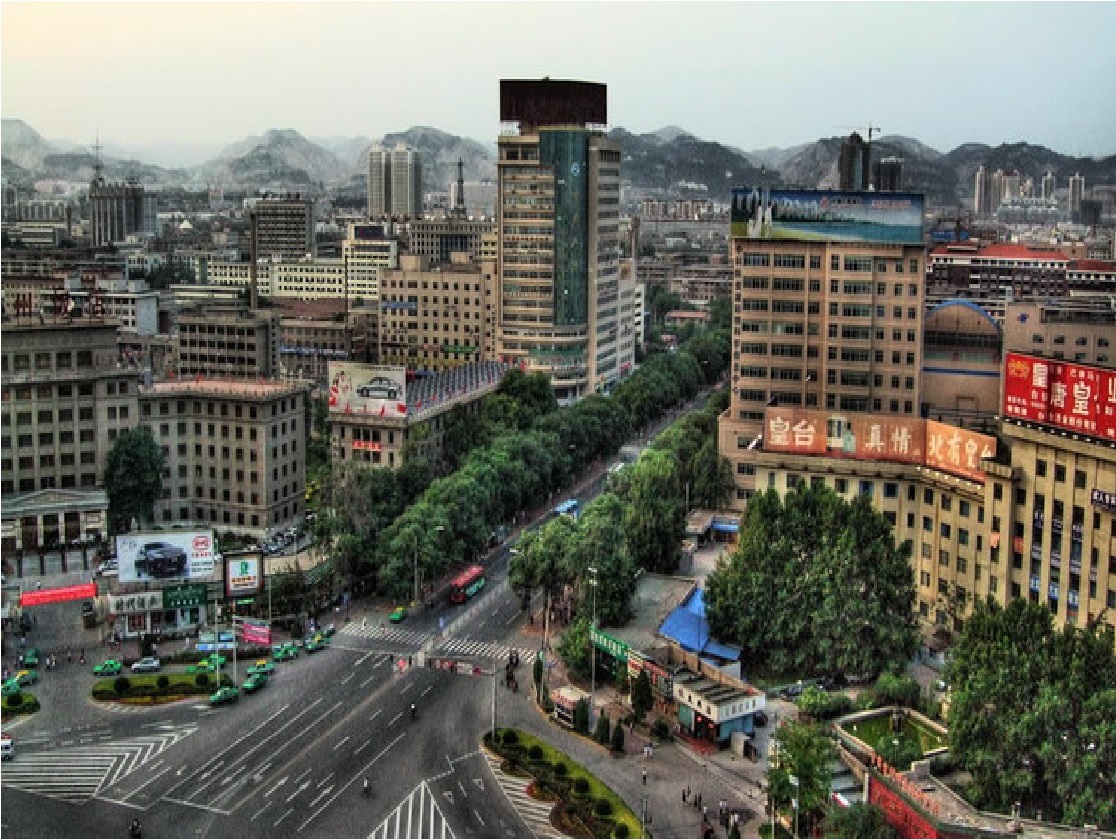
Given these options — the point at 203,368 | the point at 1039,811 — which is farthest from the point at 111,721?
the point at 203,368

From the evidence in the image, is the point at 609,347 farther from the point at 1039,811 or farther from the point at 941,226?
the point at 941,226

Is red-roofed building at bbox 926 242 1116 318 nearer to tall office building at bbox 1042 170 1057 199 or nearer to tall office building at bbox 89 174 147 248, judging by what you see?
tall office building at bbox 1042 170 1057 199

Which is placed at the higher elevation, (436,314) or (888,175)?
(888,175)

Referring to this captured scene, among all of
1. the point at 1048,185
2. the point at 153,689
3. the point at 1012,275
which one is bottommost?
the point at 153,689

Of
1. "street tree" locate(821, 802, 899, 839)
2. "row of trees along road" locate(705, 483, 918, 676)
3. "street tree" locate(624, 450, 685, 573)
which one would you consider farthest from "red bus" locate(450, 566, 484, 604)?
"street tree" locate(821, 802, 899, 839)

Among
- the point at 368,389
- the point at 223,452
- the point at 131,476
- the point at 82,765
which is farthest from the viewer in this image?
the point at 368,389

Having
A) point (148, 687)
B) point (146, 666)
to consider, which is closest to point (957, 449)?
point (148, 687)

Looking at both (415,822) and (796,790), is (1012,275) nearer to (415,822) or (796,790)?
(796,790)
